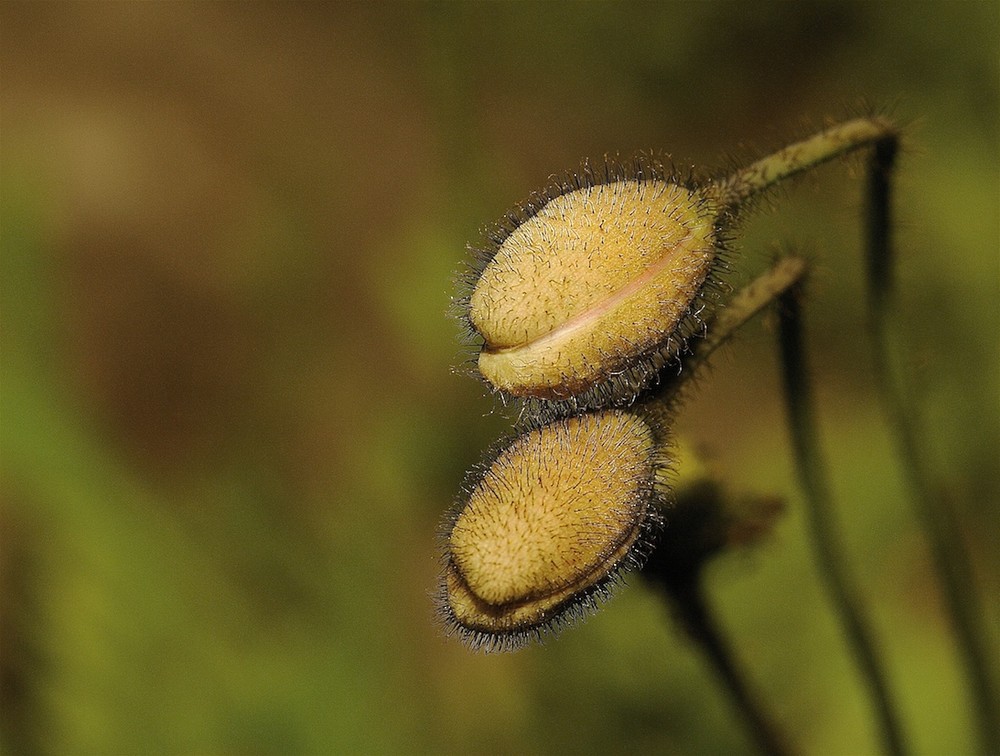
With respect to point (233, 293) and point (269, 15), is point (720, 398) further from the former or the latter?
point (269, 15)

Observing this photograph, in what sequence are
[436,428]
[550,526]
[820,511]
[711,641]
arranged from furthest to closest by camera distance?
[436,428], [820,511], [711,641], [550,526]

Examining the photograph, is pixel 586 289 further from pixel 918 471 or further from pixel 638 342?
pixel 918 471

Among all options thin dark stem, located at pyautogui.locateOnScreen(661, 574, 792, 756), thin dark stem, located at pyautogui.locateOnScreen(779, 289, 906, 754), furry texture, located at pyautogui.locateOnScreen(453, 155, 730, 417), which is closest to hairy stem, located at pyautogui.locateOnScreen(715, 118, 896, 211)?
furry texture, located at pyautogui.locateOnScreen(453, 155, 730, 417)

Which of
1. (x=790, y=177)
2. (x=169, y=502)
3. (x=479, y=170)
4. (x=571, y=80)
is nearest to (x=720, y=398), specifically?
(x=571, y=80)

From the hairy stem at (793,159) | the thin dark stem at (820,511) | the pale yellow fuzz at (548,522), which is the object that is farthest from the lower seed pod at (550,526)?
the thin dark stem at (820,511)

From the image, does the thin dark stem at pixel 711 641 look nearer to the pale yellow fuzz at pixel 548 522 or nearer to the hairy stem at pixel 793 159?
the pale yellow fuzz at pixel 548 522

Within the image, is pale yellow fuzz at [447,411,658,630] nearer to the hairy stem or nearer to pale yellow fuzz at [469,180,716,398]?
pale yellow fuzz at [469,180,716,398]

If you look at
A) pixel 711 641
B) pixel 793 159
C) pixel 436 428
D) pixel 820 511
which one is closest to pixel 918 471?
pixel 820 511
